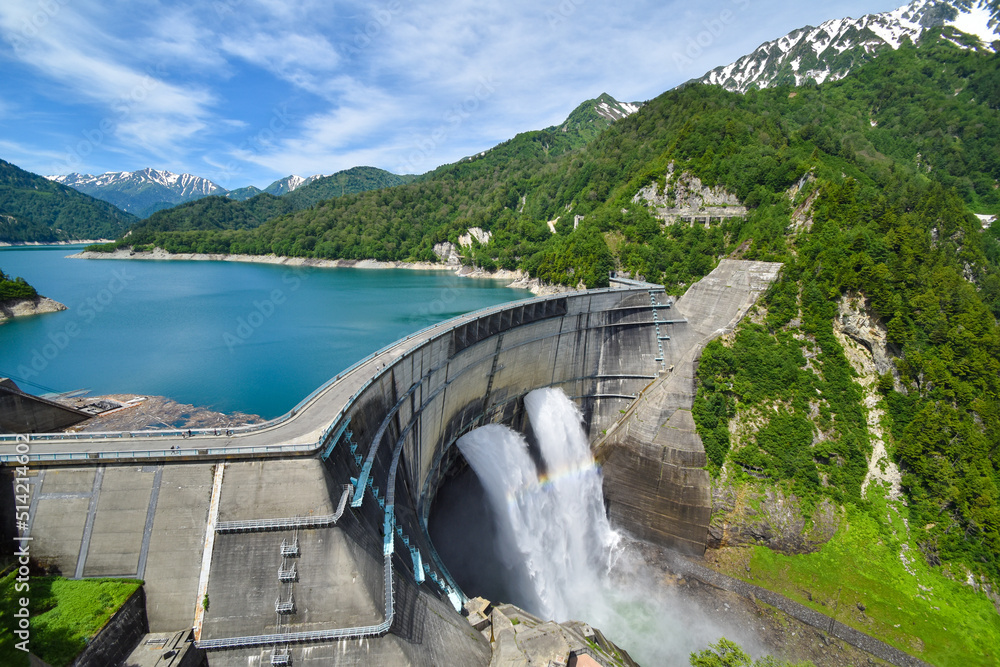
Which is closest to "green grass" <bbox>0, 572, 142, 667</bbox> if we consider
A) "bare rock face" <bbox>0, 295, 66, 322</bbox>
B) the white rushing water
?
the white rushing water

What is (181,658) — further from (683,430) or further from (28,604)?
(683,430)

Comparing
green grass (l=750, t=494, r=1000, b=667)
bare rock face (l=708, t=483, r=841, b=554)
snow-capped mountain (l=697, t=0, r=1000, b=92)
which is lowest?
green grass (l=750, t=494, r=1000, b=667)

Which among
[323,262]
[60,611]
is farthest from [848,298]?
[323,262]

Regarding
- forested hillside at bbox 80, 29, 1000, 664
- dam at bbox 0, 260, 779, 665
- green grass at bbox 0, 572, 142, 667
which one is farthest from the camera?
forested hillside at bbox 80, 29, 1000, 664

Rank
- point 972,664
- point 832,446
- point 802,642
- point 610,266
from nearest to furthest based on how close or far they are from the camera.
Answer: point 972,664
point 802,642
point 832,446
point 610,266

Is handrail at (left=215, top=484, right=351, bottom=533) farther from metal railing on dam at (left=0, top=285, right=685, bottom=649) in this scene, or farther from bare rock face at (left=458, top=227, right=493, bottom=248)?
bare rock face at (left=458, top=227, right=493, bottom=248)

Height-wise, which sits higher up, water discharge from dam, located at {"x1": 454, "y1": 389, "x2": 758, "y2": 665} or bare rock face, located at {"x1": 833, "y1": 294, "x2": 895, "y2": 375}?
bare rock face, located at {"x1": 833, "y1": 294, "x2": 895, "y2": 375}

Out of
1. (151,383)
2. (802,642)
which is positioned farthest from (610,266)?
(151,383)
